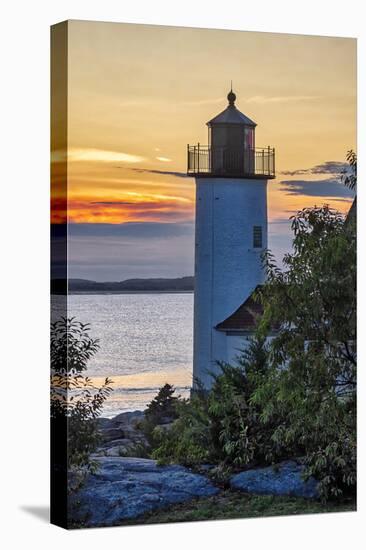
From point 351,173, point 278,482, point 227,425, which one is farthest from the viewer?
point 351,173

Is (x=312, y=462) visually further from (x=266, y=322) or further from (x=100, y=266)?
(x=100, y=266)

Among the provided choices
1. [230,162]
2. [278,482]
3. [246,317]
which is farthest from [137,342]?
[230,162]

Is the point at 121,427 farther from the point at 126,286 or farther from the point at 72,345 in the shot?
the point at 126,286

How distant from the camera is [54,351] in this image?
16266 mm

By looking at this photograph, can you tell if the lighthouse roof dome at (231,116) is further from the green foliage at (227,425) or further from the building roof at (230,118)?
the green foliage at (227,425)

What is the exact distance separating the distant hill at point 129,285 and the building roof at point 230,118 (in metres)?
1.66

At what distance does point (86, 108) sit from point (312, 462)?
176 inches

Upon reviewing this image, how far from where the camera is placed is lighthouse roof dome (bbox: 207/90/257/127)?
16.8m

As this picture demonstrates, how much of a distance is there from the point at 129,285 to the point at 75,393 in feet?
3.99

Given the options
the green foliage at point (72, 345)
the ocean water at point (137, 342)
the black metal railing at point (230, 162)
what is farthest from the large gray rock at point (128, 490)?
the black metal railing at point (230, 162)

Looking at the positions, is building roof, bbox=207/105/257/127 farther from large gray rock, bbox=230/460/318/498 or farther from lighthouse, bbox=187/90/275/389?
large gray rock, bbox=230/460/318/498

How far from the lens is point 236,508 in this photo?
16781mm

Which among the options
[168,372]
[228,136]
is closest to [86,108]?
[228,136]

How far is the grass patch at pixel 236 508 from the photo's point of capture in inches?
648
